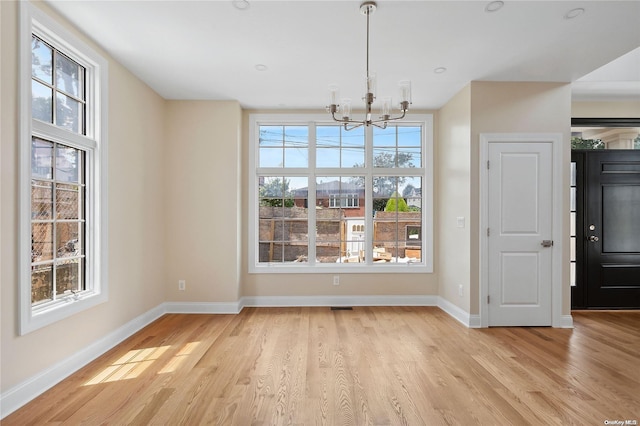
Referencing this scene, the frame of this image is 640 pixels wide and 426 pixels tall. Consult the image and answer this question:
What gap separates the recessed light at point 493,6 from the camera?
243 centimetres

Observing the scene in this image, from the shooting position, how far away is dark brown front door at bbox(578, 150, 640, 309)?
4.45 m

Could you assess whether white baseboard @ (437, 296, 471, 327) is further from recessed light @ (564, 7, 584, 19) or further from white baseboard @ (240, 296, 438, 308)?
recessed light @ (564, 7, 584, 19)

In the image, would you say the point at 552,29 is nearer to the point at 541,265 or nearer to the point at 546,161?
the point at 546,161

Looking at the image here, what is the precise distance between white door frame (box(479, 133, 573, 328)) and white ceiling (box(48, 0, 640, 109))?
0.67 meters

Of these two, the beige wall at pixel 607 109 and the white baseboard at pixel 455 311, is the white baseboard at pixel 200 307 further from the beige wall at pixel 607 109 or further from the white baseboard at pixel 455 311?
the beige wall at pixel 607 109

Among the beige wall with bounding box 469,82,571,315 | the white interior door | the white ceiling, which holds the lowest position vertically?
the white interior door

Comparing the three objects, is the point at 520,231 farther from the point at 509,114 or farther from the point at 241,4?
the point at 241,4

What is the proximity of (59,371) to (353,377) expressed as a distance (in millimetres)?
2244

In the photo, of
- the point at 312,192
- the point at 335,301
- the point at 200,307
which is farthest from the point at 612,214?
the point at 200,307

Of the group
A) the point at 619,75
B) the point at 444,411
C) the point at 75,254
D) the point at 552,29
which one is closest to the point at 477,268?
the point at 444,411

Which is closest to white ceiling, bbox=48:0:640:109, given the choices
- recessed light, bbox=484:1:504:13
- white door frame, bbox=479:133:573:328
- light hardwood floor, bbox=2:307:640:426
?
recessed light, bbox=484:1:504:13

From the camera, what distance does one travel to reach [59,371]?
254 cm

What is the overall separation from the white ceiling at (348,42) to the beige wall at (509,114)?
0.15 metres

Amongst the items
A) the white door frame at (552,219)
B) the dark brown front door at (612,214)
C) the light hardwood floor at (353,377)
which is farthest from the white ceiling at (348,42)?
the light hardwood floor at (353,377)
